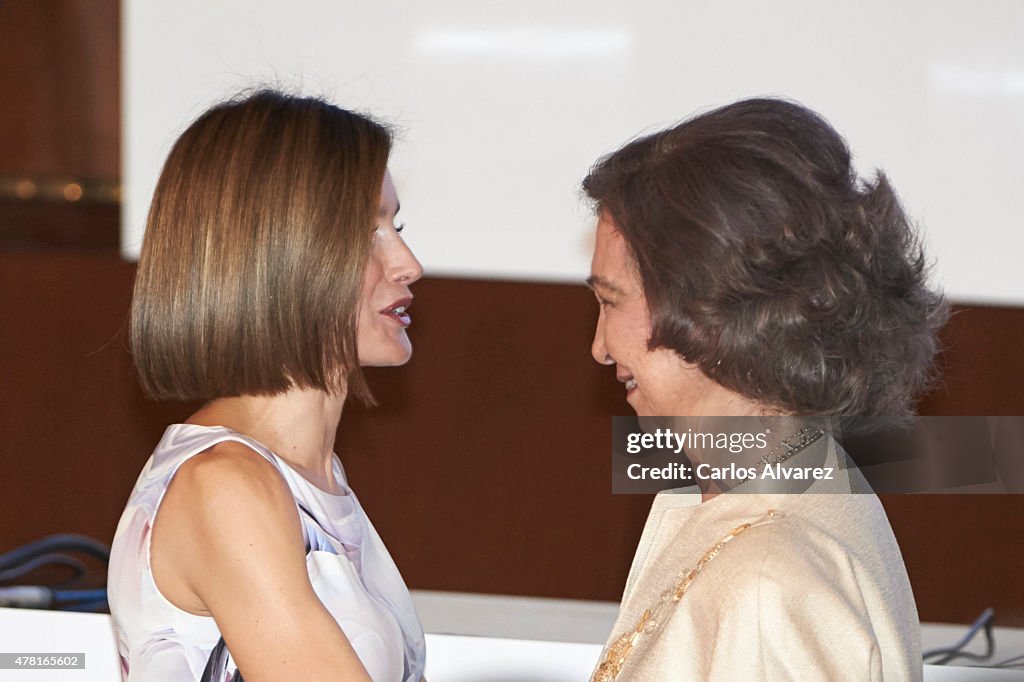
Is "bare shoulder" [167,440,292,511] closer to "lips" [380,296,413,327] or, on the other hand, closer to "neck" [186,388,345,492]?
"neck" [186,388,345,492]

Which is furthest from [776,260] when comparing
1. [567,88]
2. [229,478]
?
[567,88]

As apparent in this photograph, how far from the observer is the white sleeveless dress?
1.11 meters

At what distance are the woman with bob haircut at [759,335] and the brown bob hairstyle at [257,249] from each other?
275 mm

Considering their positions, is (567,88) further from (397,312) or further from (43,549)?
(43,549)

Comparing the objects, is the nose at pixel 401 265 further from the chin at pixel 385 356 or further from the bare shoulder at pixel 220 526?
the bare shoulder at pixel 220 526

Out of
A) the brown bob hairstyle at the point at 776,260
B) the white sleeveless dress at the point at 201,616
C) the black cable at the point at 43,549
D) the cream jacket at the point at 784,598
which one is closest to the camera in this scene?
the cream jacket at the point at 784,598

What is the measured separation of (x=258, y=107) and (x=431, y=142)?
994mm

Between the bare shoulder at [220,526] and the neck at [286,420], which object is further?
the neck at [286,420]

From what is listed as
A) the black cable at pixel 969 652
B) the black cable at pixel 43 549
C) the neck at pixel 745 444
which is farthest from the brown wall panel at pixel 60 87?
the black cable at pixel 969 652

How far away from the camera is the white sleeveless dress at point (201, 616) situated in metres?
1.11

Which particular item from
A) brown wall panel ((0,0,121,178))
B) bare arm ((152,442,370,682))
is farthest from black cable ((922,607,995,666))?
brown wall panel ((0,0,121,178))

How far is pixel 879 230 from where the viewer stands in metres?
1.05

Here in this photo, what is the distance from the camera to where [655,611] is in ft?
3.32

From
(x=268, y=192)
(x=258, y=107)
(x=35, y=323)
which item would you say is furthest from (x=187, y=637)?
(x=35, y=323)
